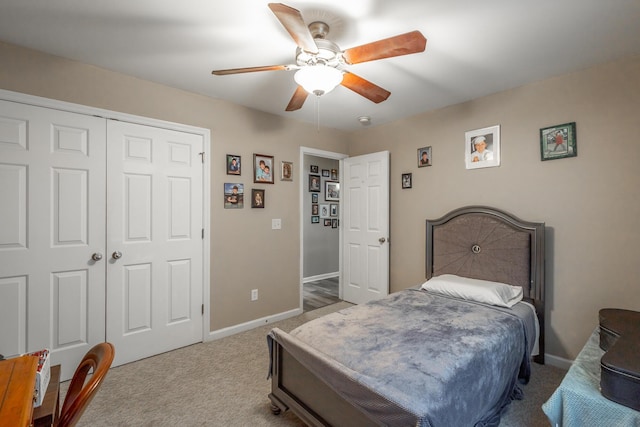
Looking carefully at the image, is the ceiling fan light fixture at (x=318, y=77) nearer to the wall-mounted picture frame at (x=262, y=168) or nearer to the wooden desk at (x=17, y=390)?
the wall-mounted picture frame at (x=262, y=168)

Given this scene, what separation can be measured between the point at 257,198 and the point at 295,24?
214 cm

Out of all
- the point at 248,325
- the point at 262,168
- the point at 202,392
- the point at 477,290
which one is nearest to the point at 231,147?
the point at 262,168

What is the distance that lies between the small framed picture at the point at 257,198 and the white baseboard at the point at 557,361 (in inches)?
119

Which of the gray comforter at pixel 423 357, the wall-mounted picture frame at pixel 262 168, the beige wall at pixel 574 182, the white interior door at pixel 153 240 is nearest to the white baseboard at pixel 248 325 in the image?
the white interior door at pixel 153 240

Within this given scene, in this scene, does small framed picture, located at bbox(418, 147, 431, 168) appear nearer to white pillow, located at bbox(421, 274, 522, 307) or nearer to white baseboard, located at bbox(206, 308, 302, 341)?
white pillow, located at bbox(421, 274, 522, 307)

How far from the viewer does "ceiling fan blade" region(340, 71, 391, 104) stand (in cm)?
198

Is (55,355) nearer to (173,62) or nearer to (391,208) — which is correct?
(173,62)

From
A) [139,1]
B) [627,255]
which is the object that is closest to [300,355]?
[139,1]

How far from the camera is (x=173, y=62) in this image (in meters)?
2.35

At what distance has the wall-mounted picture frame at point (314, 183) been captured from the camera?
5.64m

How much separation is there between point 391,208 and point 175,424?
297cm

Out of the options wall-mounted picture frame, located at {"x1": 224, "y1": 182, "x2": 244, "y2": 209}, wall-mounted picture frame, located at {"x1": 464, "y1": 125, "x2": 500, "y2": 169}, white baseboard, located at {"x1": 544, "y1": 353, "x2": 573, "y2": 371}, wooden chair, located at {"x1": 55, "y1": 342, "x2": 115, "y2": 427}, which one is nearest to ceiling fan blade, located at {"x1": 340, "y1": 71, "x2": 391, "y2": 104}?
wall-mounted picture frame, located at {"x1": 464, "y1": 125, "x2": 500, "y2": 169}

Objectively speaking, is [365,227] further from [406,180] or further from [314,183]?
[314,183]

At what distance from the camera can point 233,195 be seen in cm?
320
